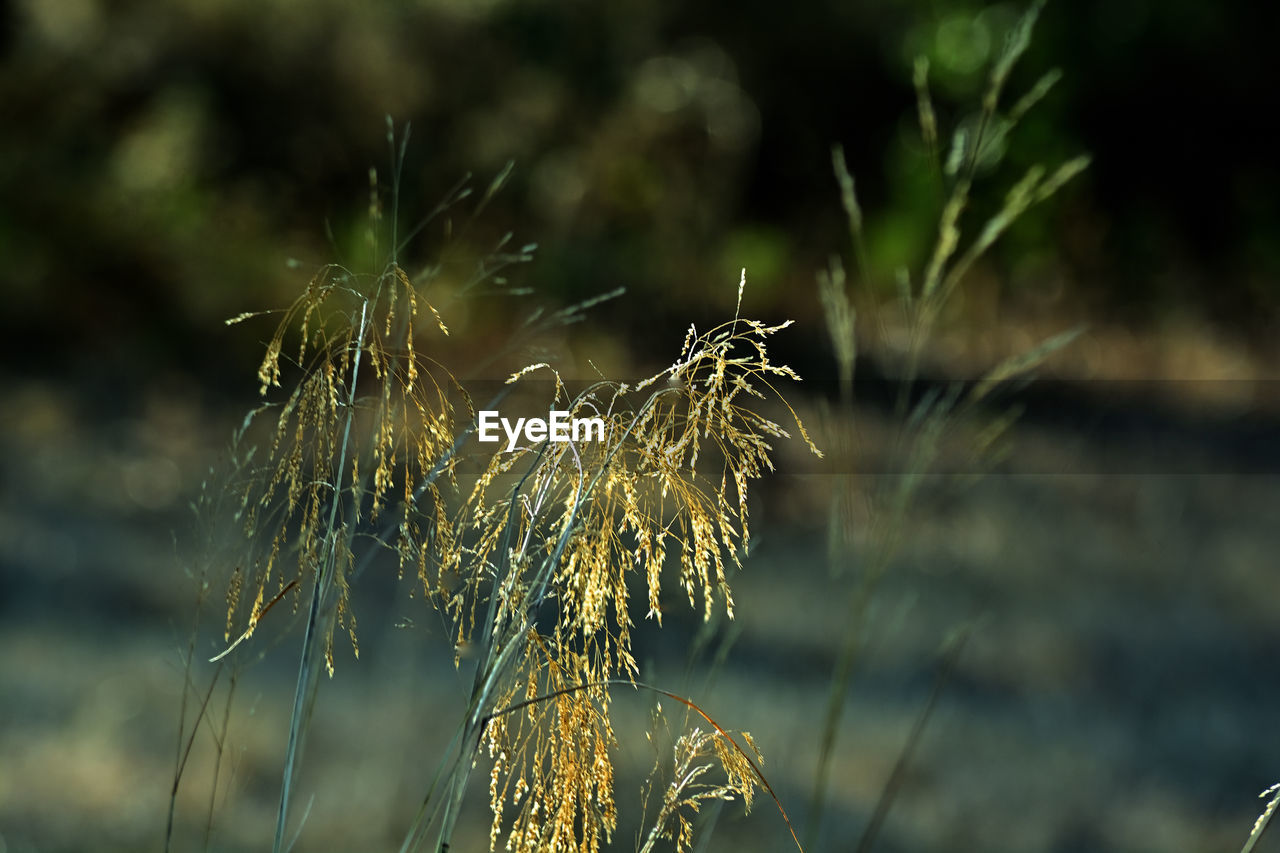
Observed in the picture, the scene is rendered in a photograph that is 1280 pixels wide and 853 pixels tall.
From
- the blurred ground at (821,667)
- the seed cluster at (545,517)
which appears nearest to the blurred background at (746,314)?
the blurred ground at (821,667)

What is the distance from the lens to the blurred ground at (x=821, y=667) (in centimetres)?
281

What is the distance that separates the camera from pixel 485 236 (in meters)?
6.38

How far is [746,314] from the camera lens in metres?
6.32

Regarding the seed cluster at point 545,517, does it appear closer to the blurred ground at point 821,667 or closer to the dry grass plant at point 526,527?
the dry grass plant at point 526,527

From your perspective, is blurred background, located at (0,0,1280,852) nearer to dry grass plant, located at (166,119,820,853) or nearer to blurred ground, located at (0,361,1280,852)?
blurred ground, located at (0,361,1280,852)

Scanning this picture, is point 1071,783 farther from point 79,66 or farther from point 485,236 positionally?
point 79,66

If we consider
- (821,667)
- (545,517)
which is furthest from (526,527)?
(821,667)

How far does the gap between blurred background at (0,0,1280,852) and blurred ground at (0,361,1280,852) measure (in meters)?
0.02

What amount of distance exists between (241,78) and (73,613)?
3694mm

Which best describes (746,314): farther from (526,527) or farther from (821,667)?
(526,527)

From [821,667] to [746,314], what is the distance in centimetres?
286

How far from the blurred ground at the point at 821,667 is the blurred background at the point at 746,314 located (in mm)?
16

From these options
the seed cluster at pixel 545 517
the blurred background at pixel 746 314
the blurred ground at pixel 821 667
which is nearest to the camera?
the seed cluster at pixel 545 517

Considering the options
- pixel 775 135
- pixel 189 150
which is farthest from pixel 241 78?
pixel 775 135
